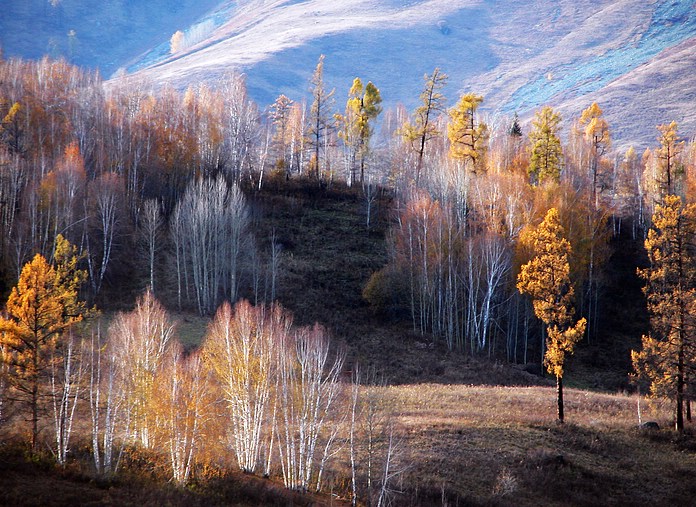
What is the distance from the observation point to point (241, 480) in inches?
935

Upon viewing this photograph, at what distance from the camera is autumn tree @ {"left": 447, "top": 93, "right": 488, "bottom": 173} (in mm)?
60562

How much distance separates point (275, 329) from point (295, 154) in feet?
192

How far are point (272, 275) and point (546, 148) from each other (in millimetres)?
32259

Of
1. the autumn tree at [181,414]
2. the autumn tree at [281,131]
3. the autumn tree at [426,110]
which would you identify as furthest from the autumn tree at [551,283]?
the autumn tree at [281,131]

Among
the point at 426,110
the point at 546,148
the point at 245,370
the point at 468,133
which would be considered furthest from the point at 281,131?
the point at 245,370

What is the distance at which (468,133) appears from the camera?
6072 cm

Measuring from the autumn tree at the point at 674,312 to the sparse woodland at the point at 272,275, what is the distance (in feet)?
0.46

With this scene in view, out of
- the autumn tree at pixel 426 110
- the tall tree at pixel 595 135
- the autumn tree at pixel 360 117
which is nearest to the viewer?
the autumn tree at pixel 426 110

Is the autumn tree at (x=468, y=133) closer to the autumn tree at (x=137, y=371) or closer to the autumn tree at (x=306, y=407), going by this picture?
the autumn tree at (x=306, y=407)

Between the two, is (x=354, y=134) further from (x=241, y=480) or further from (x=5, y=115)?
(x=241, y=480)

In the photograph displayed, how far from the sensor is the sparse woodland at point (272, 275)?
82.3 feet

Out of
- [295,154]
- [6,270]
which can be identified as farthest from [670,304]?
[295,154]

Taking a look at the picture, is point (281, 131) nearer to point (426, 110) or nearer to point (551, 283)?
point (426, 110)

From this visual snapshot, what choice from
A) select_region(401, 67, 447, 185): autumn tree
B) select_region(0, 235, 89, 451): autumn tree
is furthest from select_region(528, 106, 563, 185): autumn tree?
select_region(0, 235, 89, 451): autumn tree
